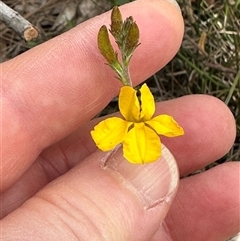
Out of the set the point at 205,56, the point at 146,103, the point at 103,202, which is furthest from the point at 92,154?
the point at 205,56

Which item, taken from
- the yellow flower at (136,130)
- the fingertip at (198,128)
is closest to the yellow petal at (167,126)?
the yellow flower at (136,130)

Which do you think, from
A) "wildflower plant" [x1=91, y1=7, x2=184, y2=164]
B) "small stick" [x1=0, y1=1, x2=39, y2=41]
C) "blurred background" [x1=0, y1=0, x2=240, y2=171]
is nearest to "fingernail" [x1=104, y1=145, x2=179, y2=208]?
"wildflower plant" [x1=91, y1=7, x2=184, y2=164]

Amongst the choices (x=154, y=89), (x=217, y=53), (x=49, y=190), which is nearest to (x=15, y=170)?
(x=49, y=190)

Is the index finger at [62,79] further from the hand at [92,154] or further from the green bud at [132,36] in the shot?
the green bud at [132,36]

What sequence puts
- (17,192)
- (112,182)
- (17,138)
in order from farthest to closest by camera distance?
(17,192) → (17,138) → (112,182)

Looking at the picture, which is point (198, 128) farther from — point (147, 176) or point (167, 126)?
point (167, 126)

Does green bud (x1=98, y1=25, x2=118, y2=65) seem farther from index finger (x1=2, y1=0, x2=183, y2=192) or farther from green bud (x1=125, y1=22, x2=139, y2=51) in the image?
index finger (x1=2, y1=0, x2=183, y2=192)

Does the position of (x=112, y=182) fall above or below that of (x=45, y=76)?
below

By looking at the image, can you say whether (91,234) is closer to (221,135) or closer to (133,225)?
(133,225)
